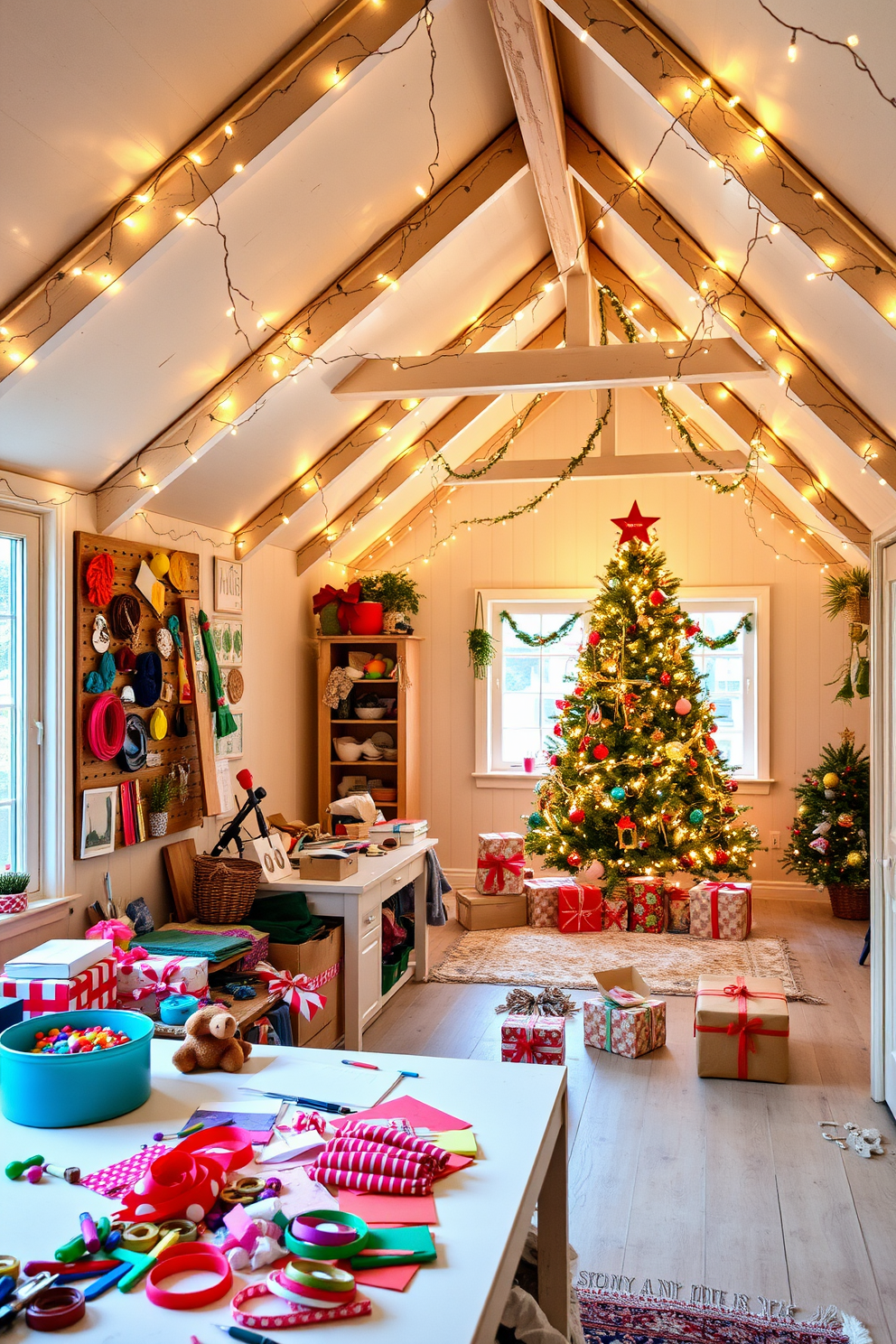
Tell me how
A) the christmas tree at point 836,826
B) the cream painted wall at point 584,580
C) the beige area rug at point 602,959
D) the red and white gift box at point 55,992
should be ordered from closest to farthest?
the red and white gift box at point 55,992
the beige area rug at point 602,959
the christmas tree at point 836,826
the cream painted wall at point 584,580

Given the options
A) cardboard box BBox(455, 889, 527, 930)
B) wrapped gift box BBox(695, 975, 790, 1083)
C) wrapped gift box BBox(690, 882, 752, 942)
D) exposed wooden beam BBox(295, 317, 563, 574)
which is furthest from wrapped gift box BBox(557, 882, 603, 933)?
exposed wooden beam BBox(295, 317, 563, 574)

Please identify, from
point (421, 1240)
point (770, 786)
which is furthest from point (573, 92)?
point (770, 786)

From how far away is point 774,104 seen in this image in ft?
8.12

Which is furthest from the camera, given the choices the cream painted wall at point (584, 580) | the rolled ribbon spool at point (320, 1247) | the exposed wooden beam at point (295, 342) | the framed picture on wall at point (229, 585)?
the cream painted wall at point (584, 580)

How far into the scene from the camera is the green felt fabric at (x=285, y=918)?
12.3 feet

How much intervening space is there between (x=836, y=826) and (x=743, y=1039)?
250 cm

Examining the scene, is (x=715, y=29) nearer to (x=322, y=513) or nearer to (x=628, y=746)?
(x=322, y=513)

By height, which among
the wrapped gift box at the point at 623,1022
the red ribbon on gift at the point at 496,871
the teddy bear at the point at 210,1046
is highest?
the teddy bear at the point at 210,1046

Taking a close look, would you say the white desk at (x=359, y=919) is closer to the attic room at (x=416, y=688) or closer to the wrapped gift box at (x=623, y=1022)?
the attic room at (x=416, y=688)

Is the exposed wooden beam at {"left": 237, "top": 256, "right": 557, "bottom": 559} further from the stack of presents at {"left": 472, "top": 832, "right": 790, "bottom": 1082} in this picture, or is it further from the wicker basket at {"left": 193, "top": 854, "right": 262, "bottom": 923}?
the stack of presents at {"left": 472, "top": 832, "right": 790, "bottom": 1082}

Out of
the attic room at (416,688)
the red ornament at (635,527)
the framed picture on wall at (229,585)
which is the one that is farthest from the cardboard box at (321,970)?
the red ornament at (635,527)

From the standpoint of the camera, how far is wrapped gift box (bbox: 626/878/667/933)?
19.6 ft

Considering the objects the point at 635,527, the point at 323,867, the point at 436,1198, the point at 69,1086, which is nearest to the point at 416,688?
the point at 635,527

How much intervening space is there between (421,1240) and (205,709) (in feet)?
10.3
